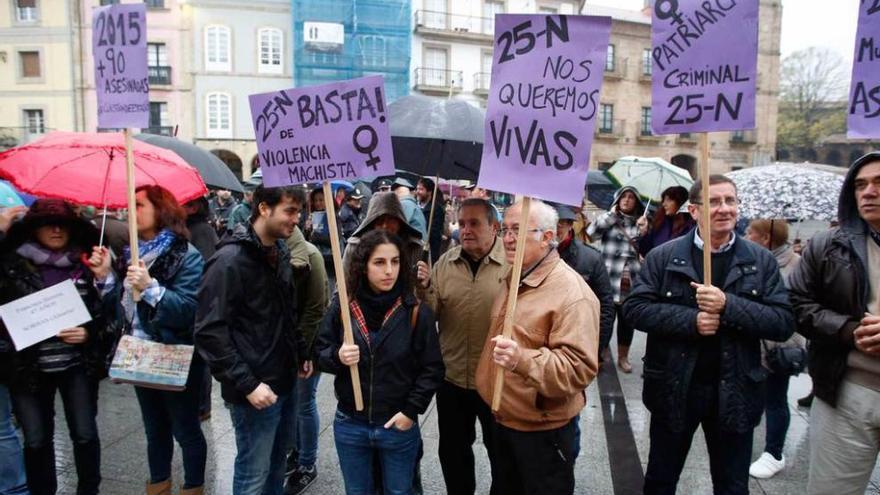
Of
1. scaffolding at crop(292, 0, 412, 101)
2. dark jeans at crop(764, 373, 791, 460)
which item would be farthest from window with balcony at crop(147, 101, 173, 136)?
dark jeans at crop(764, 373, 791, 460)

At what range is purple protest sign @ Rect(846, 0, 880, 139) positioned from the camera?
95.0 inches

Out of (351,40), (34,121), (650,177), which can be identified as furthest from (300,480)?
(34,121)

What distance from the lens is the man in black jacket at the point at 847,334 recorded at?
2395mm

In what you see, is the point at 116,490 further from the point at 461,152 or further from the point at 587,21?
the point at 587,21

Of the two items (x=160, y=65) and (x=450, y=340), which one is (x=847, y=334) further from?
(x=160, y=65)

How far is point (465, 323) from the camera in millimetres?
3035

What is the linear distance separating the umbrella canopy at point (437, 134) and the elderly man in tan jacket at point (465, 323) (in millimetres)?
553

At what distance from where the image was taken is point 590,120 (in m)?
2.28

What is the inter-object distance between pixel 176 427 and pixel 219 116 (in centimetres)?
2681

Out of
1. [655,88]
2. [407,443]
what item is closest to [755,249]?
[655,88]

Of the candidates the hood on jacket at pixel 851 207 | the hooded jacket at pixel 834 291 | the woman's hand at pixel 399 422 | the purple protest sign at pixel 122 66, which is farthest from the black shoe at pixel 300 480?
the hood on jacket at pixel 851 207

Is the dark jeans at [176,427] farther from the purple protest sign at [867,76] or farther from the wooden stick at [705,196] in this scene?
the purple protest sign at [867,76]

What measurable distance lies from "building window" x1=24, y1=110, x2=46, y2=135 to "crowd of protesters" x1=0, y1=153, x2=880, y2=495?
2861 cm

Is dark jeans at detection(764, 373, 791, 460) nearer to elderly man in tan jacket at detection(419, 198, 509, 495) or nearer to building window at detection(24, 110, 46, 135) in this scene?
elderly man in tan jacket at detection(419, 198, 509, 495)
